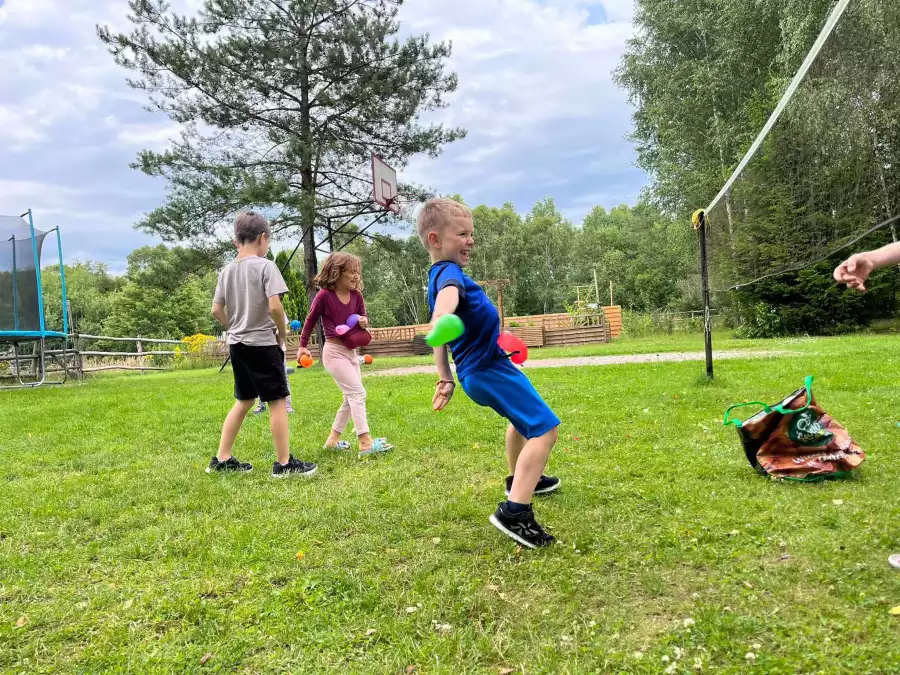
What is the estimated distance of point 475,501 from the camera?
11.2 feet

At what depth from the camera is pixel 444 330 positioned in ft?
7.54

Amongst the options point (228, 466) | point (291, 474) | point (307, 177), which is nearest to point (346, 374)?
point (291, 474)

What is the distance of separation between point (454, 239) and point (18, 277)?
531 inches

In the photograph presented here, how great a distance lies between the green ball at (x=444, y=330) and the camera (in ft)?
7.45

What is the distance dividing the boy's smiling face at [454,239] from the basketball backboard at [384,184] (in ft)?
45.0

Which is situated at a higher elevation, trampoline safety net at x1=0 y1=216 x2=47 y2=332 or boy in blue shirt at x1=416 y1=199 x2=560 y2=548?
trampoline safety net at x1=0 y1=216 x2=47 y2=332

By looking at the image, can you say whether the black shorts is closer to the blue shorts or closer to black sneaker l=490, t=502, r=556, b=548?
the blue shorts

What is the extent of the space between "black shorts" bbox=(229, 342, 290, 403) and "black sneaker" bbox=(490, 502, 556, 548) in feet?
7.05

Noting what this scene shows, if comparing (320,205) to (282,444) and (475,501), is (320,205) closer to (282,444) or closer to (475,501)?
(282,444)

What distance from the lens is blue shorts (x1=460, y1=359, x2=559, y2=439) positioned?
2.85m

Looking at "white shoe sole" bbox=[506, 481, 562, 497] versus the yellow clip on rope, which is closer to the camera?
"white shoe sole" bbox=[506, 481, 562, 497]

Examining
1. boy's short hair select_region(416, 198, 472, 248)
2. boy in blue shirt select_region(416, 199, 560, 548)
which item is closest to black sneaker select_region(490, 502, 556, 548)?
boy in blue shirt select_region(416, 199, 560, 548)

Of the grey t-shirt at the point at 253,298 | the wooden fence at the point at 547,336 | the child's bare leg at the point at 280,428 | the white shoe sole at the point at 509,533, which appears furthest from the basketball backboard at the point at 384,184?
the white shoe sole at the point at 509,533

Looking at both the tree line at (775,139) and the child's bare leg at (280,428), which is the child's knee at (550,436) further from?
the tree line at (775,139)
